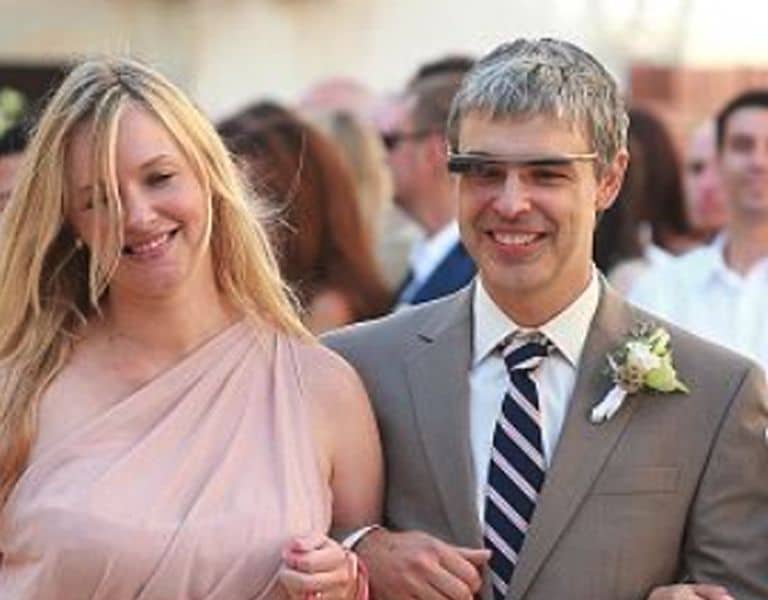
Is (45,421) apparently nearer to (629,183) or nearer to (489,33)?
(629,183)

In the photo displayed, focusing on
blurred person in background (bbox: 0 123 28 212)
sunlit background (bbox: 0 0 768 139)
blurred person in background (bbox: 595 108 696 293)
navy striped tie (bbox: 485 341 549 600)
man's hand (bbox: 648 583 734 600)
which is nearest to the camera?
man's hand (bbox: 648 583 734 600)

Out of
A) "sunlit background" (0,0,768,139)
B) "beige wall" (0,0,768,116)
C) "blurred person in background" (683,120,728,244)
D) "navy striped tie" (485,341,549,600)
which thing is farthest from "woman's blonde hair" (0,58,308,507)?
"beige wall" (0,0,768,116)

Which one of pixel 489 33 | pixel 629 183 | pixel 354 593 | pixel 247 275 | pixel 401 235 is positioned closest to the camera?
pixel 354 593

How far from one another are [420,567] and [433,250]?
3.15 meters

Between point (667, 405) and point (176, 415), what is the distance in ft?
3.07

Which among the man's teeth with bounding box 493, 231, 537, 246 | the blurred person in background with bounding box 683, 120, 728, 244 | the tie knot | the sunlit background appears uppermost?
the man's teeth with bounding box 493, 231, 537, 246

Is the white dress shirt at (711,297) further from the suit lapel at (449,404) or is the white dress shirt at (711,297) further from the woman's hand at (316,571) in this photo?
the woman's hand at (316,571)

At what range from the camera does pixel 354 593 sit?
404 cm

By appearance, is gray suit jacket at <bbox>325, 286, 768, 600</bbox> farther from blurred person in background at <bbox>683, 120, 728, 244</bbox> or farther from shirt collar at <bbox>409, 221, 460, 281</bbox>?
blurred person in background at <bbox>683, 120, 728, 244</bbox>

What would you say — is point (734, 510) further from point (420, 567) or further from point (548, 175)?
point (548, 175)

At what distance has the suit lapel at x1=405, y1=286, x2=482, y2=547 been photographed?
404 cm

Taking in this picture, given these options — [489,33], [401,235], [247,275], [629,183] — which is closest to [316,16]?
[489,33]

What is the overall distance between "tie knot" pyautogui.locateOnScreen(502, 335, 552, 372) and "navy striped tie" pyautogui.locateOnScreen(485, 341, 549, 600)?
0.03 metres

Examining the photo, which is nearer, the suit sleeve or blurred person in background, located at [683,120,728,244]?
the suit sleeve
